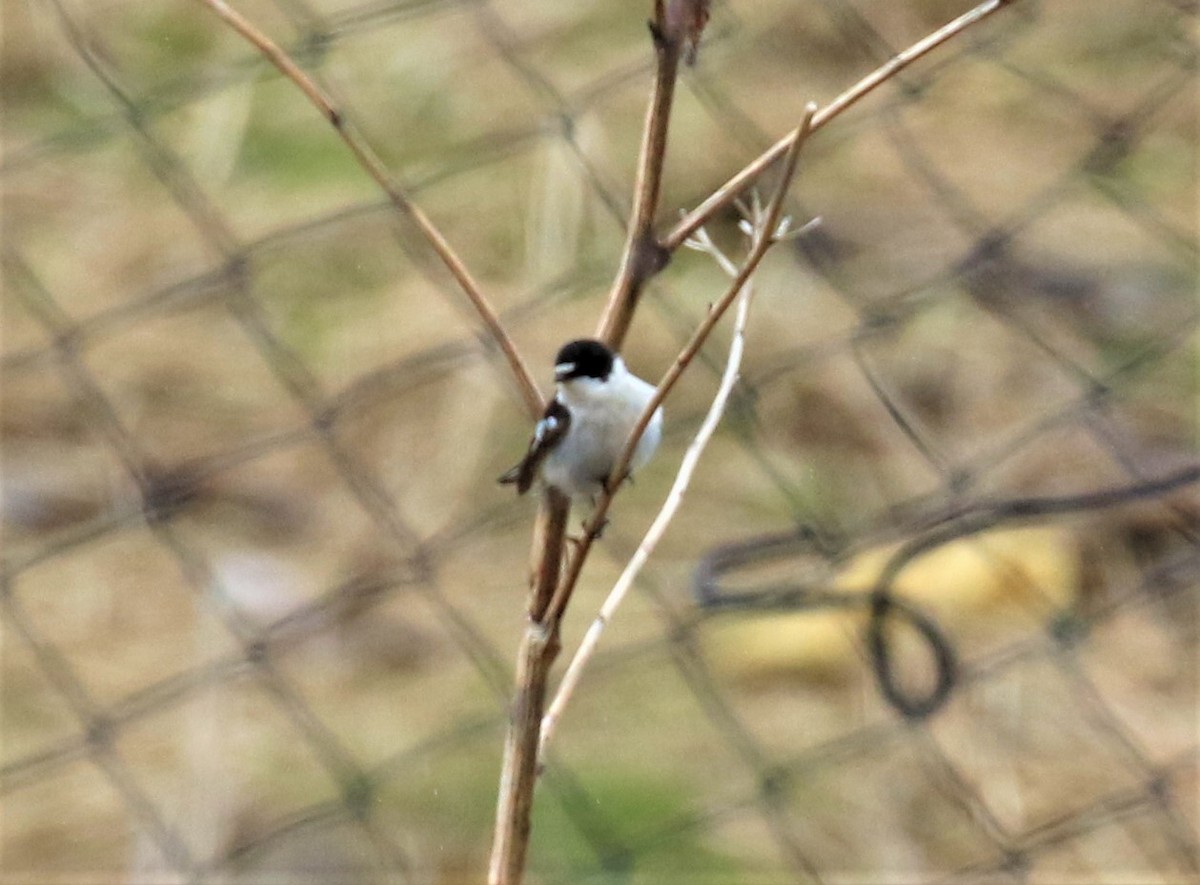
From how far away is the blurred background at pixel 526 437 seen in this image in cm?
199

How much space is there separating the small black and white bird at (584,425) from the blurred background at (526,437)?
382 millimetres

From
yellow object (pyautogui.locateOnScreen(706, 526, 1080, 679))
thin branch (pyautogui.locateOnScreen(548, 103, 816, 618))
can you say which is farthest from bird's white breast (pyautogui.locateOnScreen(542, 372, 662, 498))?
yellow object (pyautogui.locateOnScreen(706, 526, 1080, 679))

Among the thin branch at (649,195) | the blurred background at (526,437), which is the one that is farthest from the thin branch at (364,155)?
the blurred background at (526,437)

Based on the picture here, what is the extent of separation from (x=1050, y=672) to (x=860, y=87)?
1609mm

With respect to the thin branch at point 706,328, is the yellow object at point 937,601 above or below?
above

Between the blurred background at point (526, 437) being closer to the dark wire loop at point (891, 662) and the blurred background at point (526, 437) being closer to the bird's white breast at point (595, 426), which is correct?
the dark wire loop at point (891, 662)

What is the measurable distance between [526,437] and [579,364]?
1359 millimetres

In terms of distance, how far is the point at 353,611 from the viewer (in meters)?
2.34

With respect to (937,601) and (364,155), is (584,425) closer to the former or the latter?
(364,155)

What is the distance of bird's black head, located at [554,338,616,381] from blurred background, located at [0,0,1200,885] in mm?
413

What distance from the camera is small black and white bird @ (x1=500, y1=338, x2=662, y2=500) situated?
3.70ft

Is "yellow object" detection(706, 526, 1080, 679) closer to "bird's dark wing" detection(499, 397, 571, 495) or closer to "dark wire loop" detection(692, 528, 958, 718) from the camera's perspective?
"dark wire loop" detection(692, 528, 958, 718)

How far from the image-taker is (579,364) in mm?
1167

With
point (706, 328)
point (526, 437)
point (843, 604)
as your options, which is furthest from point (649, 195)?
point (526, 437)
